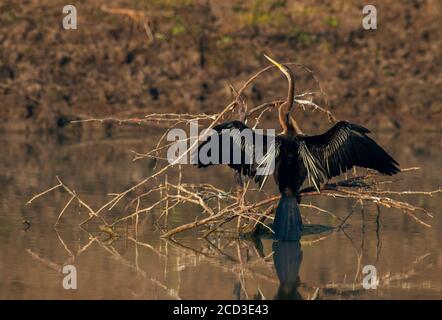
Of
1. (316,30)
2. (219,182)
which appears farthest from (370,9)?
(219,182)

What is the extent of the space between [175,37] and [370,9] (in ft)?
12.3

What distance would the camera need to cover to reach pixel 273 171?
11.4m

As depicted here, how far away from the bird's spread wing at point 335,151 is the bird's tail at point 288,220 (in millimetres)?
290

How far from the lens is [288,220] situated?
11.4 meters

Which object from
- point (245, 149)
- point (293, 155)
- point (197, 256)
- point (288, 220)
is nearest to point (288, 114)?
point (293, 155)

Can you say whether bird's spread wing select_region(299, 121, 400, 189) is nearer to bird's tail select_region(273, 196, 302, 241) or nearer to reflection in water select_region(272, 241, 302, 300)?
bird's tail select_region(273, 196, 302, 241)

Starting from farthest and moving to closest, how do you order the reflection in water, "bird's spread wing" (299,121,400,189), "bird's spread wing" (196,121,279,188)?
1. "bird's spread wing" (299,121,400,189)
2. "bird's spread wing" (196,121,279,188)
3. the reflection in water

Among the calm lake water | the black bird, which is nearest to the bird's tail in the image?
the black bird

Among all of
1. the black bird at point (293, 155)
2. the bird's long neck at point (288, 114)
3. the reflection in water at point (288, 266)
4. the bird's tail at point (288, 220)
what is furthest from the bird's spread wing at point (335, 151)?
the reflection in water at point (288, 266)

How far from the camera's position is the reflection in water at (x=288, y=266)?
950 cm

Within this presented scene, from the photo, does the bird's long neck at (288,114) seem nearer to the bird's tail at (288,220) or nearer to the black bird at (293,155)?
the black bird at (293,155)

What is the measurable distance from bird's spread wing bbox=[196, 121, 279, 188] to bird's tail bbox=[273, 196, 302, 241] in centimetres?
30

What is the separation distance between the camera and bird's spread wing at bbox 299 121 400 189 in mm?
11328

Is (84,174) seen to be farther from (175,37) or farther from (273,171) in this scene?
(175,37)
